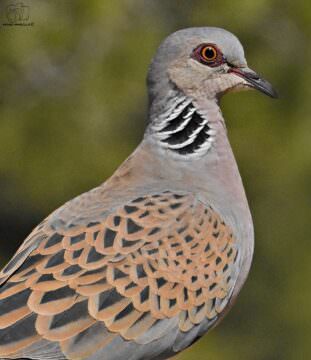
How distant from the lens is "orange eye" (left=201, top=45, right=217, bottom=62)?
6.00m

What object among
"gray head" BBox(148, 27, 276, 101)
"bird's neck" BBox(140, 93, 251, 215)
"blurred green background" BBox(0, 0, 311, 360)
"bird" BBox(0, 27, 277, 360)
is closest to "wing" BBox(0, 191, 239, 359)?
"bird" BBox(0, 27, 277, 360)

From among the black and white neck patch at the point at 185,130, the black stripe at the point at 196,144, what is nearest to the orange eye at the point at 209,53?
the black and white neck patch at the point at 185,130

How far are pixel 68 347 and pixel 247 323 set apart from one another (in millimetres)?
6449

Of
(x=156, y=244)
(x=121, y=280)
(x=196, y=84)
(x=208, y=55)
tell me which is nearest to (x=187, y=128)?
(x=196, y=84)

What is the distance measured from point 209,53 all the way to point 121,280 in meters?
1.24

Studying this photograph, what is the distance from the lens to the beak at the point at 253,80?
236 inches

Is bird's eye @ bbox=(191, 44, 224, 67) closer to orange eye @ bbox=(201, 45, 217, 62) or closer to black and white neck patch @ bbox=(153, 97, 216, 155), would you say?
orange eye @ bbox=(201, 45, 217, 62)

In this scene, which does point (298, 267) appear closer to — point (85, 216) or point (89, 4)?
point (89, 4)

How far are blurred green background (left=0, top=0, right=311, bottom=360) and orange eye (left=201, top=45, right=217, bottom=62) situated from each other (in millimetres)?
5071

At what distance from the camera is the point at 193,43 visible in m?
6.03

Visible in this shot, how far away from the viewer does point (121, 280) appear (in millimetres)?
5348

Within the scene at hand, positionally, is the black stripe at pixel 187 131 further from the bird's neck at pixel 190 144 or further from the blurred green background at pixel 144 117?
the blurred green background at pixel 144 117

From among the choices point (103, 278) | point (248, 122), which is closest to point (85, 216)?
point (103, 278)

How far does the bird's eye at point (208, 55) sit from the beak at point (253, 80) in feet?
0.26
